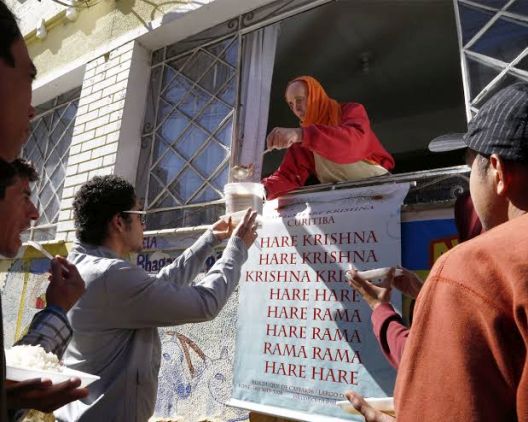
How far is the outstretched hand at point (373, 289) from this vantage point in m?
1.79

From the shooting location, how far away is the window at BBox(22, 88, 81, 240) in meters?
5.27

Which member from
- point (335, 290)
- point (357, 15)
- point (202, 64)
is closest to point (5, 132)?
point (335, 290)

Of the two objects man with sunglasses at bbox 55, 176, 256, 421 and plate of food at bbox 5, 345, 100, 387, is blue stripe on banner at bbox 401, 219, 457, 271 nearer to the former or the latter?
man with sunglasses at bbox 55, 176, 256, 421

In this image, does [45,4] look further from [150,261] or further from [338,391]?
[338,391]

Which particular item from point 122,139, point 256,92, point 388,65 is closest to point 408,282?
point 256,92

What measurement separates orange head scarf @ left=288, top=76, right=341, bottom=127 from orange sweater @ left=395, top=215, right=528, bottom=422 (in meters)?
2.53

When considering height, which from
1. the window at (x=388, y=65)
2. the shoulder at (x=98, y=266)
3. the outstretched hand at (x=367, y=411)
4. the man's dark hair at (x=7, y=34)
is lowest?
the outstretched hand at (x=367, y=411)

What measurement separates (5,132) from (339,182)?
2338mm

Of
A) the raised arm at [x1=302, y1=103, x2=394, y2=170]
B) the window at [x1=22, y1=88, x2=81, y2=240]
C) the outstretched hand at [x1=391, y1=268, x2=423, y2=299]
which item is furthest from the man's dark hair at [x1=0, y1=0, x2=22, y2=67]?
the window at [x1=22, y1=88, x2=81, y2=240]

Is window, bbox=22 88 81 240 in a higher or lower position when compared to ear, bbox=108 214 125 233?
higher

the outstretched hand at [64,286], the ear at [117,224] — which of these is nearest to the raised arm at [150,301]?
the outstretched hand at [64,286]

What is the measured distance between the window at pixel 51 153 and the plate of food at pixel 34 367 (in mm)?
3900

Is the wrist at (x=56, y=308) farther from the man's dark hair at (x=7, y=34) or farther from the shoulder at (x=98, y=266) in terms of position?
the man's dark hair at (x=7, y=34)

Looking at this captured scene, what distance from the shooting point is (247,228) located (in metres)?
2.46
